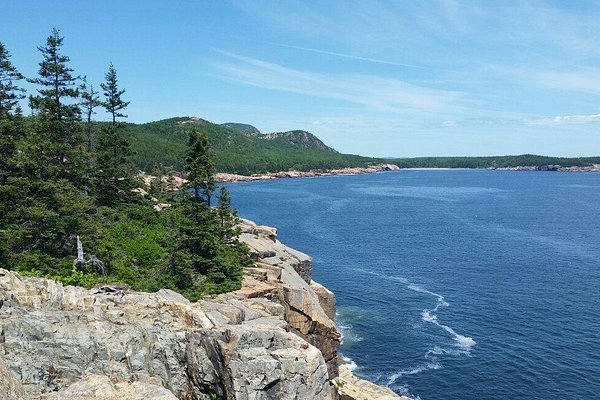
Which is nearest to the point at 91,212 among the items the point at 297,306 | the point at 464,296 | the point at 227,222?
the point at 227,222

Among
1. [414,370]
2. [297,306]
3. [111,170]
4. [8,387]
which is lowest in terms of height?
[414,370]

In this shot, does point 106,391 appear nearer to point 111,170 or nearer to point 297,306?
point 297,306

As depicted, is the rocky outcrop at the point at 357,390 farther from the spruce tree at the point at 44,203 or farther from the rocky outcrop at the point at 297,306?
the spruce tree at the point at 44,203

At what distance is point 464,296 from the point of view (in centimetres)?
7031

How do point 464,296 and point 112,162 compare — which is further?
point 464,296

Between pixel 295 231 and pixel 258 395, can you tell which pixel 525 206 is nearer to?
pixel 295 231

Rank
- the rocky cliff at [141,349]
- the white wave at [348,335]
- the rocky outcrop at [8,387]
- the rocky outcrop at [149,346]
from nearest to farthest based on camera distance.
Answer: the rocky outcrop at [8,387]
the rocky cliff at [141,349]
the rocky outcrop at [149,346]
the white wave at [348,335]

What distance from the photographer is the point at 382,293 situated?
240 ft

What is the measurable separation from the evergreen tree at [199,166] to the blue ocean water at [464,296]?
82.4 feet

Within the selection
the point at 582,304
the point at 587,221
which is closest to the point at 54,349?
the point at 582,304

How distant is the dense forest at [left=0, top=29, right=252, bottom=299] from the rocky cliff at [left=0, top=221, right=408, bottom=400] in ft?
21.3

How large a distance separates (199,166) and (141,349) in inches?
1050

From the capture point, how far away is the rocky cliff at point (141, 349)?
20.0m

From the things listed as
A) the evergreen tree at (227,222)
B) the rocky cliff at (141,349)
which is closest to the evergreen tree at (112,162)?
the evergreen tree at (227,222)
